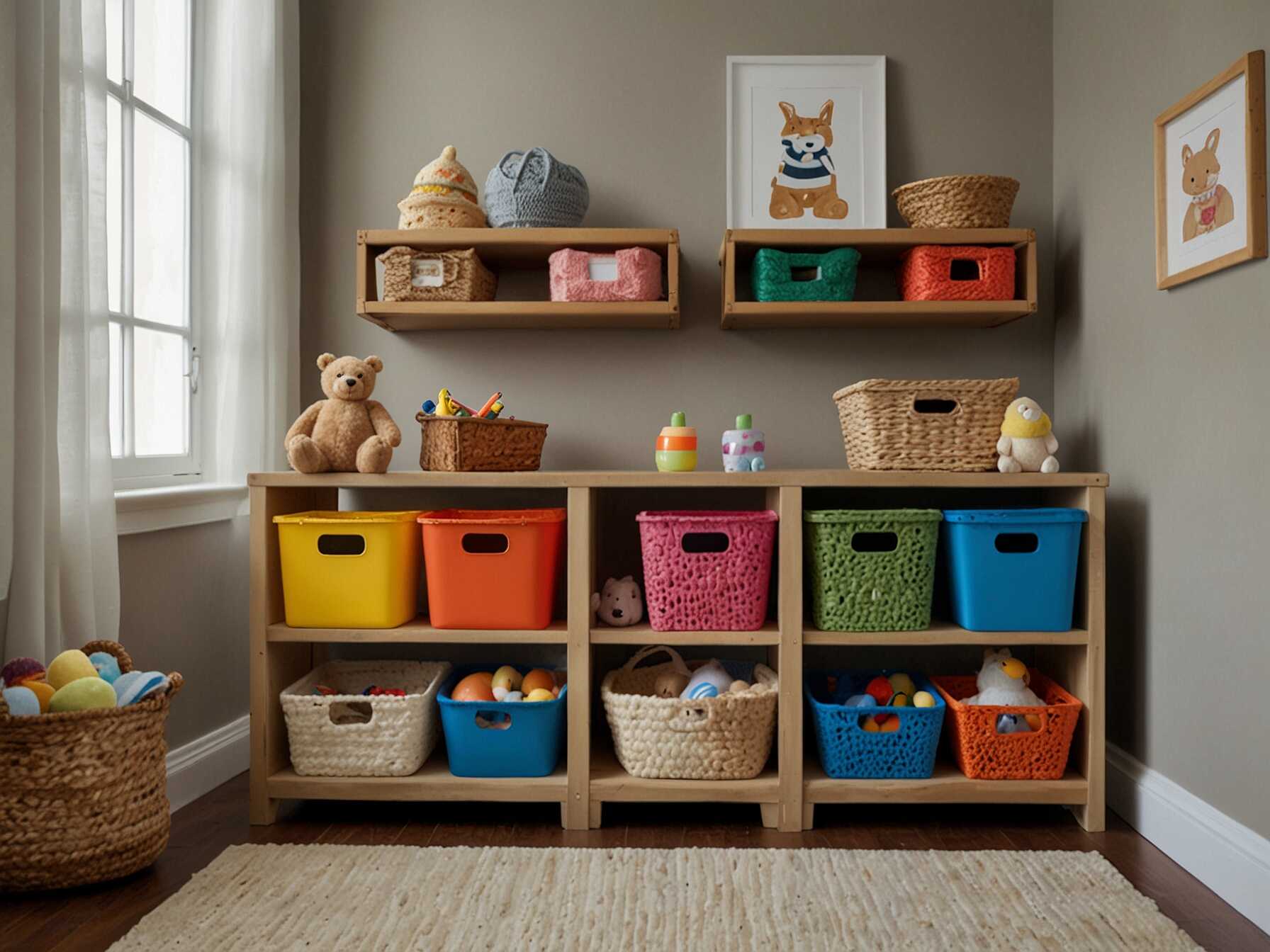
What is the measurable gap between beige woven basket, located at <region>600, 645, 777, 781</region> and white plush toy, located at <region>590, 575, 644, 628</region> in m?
0.19

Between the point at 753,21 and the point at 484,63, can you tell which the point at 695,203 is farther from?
the point at 484,63

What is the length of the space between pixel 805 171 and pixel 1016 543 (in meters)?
1.10

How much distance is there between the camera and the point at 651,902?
1.79 metres

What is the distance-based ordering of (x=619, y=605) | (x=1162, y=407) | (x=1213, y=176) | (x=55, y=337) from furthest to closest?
(x=619, y=605), (x=1162, y=407), (x=1213, y=176), (x=55, y=337)

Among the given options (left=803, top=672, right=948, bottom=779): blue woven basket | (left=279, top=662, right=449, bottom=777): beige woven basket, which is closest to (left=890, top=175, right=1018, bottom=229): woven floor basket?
(left=803, top=672, right=948, bottom=779): blue woven basket

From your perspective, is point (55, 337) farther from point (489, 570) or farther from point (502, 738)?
point (502, 738)

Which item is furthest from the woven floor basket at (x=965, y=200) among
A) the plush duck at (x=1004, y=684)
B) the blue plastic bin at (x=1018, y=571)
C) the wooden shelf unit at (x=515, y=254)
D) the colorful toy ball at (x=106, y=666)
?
the colorful toy ball at (x=106, y=666)

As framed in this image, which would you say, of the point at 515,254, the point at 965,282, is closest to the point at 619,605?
the point at 515,254

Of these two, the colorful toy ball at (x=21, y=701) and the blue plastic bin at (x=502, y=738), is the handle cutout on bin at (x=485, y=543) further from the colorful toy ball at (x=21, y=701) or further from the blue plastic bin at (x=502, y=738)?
the colorful toy ball at (x=21, y=701)

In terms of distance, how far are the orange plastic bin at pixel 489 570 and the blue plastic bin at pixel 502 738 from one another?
177mm

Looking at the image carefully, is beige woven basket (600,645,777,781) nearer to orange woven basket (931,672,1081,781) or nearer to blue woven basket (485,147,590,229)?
Answer: orange woven basket (931,672,1081,781)

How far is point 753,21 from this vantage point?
105 inches

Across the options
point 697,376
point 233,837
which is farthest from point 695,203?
point 233,837

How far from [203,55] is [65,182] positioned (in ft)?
2.92
